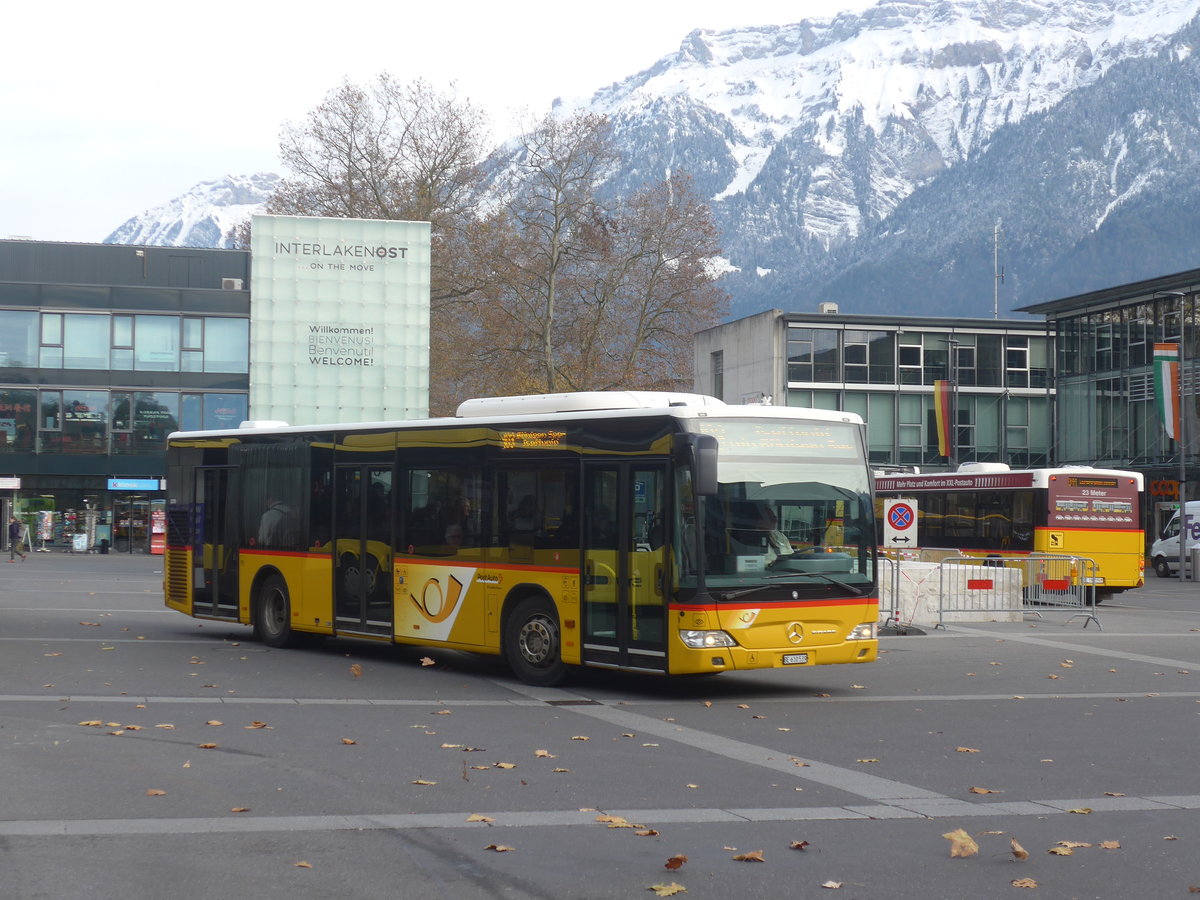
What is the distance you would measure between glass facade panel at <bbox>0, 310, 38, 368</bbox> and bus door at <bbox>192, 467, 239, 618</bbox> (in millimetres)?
41035

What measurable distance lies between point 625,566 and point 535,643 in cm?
154

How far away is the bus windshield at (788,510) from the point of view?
44.9 ft

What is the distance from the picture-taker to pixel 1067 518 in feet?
109

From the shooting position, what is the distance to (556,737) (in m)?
11.4

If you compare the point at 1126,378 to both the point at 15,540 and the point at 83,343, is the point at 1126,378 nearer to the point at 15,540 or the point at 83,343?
the point at 83,343

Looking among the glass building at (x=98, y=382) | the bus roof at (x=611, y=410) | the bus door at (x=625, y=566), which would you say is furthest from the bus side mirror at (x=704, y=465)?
the glass building at (x=98, y=382)

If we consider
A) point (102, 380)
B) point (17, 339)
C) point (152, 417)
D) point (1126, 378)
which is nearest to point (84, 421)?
point (102, 380)

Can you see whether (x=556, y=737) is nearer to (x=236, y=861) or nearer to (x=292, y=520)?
(x=236, y=861)

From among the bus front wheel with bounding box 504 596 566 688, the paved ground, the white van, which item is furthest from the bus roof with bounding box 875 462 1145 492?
the bus front wheel with bounding box 504 596 566 688

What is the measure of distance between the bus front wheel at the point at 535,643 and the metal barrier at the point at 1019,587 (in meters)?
11.7

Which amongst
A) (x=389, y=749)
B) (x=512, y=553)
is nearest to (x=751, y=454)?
(x=512, y=553)

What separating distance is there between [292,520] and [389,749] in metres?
8.35

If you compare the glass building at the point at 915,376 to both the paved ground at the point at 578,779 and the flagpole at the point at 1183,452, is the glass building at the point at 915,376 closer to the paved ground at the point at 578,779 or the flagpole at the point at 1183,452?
the flagpole at the point at 1183,452

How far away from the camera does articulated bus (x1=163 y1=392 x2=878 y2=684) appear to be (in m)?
13.6
